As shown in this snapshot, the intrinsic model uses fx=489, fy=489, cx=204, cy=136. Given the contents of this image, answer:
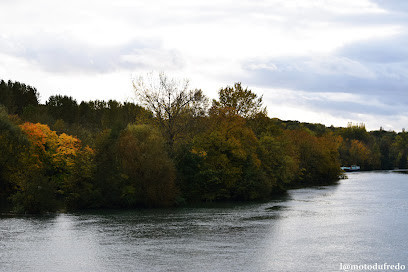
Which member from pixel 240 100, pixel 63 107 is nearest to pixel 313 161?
pixel 240 100

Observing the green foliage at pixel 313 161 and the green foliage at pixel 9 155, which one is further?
the green foliage at pixel 313 161

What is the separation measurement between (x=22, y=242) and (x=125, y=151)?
63.2ft

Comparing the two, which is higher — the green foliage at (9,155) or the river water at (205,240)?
the green foliage at (9,155)

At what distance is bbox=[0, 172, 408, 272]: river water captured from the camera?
23953 millimetres

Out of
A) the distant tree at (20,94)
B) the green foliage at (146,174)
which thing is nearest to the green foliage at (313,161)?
the green foliage at (146,174)

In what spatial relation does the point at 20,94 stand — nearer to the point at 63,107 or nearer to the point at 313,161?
the point at 63,107

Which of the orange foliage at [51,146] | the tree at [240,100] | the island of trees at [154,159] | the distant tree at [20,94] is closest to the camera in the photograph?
the island of trees at [154,159]

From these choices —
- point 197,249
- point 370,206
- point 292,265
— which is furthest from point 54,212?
point 370,206

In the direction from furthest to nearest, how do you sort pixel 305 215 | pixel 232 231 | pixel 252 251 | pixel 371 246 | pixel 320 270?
pixel 305 215, pixel 232 231, pixel 371 246, pixel 252 251, pixel 320 270

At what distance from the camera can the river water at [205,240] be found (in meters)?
24.0

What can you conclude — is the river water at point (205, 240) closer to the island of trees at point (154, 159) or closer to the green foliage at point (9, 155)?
the island of trees at point (154, 159)

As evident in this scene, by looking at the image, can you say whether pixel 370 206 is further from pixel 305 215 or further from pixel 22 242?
pixel 22 242

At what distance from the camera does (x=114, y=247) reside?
1085 inches

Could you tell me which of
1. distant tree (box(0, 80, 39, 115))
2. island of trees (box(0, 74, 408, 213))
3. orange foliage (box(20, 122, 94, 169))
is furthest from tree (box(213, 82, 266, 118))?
distant tree (box(0, 80, 39, 115))
